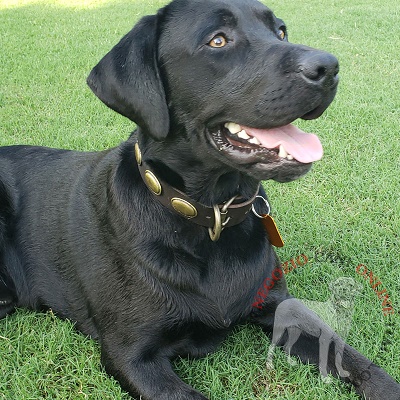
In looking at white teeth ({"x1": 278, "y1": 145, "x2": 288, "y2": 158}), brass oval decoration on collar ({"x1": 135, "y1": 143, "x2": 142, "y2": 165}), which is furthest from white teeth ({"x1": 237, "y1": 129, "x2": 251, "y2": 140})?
brass oval decoration on collar ({"x1": 135, "y1": 143, "x2": 142, "y2": 165})

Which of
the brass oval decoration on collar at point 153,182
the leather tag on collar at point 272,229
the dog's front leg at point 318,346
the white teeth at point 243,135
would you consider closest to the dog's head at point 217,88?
the white teeth at point 243,135

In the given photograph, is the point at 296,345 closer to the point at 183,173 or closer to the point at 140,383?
the point at 140,383

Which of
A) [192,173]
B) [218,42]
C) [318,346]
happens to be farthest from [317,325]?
[218,42]

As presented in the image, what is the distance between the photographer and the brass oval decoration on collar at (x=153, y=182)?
218 cm

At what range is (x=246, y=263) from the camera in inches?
93.4

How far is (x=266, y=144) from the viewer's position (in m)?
2.03

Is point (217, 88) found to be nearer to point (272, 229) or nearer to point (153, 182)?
point (153, 182)

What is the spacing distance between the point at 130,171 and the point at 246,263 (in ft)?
2.04

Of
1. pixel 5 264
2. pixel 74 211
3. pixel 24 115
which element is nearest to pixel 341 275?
Answer: pixel 74 211

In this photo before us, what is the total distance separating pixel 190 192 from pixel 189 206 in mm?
110

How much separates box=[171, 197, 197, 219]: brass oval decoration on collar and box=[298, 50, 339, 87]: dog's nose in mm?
647

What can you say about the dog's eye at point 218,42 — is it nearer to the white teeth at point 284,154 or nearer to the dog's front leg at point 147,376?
the white teeth at point 284,154

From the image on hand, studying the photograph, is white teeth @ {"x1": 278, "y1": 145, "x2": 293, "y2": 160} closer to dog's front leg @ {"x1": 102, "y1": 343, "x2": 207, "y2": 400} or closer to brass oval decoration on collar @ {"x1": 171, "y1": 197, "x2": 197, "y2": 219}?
brass oval decoration on collar @ {"x1": 171, "y1": 197, "x2": 197, "y2": 219}

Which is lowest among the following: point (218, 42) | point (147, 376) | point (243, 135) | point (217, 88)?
point (147, 376)
